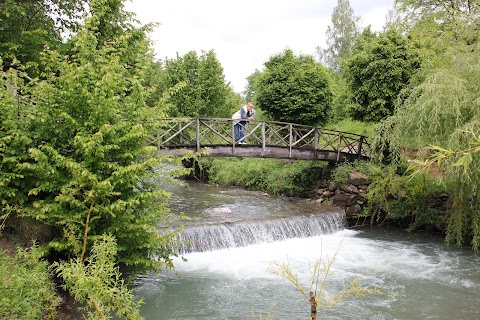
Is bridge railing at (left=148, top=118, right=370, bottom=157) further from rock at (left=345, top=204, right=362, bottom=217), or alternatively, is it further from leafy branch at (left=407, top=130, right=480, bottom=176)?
leafy branch at (left=407, top=130, right=480, bottom=176)

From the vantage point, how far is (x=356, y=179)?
1385 centimetres

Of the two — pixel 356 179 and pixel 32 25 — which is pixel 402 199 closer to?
pixel 356 179

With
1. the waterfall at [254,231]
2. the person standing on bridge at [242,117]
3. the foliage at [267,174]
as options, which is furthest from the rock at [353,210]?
the person standing on bridge at [242,117]

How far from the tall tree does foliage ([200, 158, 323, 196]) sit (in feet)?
67.9

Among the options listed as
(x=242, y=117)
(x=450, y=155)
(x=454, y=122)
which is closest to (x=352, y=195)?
(x=242, y=117)

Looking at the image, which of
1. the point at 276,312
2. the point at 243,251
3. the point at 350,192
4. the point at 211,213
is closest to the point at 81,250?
the point at 276,312

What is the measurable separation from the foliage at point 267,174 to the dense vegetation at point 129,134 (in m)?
0.06

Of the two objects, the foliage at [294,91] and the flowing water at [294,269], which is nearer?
the flowing water at [294,269]

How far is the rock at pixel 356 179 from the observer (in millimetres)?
13733

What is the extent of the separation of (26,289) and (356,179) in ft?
36.4

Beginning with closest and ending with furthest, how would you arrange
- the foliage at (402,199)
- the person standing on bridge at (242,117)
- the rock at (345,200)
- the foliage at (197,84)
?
the foliage at (402,199), the rock at (345,200), the person standing on bridge at (242,117), the foliage at (197,84)

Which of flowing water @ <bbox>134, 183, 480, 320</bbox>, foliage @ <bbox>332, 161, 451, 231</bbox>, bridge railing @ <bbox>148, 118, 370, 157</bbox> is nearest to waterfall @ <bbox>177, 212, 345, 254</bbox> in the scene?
flowing water @ <bbox>134, 183, 480, 320</bbox>

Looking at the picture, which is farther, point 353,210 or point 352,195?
point 352,195

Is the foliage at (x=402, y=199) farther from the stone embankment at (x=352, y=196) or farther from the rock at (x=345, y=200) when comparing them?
the rock at (x=345, y=200)
